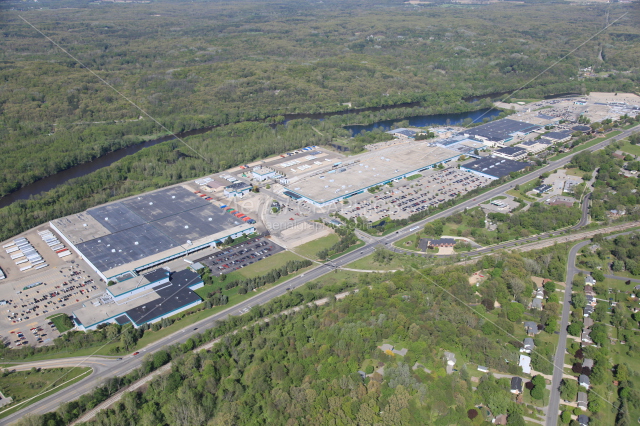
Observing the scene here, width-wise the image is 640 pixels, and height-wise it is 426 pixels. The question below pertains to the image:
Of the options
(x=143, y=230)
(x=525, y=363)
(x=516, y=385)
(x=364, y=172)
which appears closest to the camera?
(x=516, y=385)

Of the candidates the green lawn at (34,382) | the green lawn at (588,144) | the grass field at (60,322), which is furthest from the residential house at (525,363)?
the green lawn at (588,144)

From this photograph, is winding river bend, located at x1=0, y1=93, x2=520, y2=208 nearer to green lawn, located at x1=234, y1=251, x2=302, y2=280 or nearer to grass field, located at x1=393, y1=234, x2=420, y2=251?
green lawn, located at x1=234, y1=251, x2=302, y2=280

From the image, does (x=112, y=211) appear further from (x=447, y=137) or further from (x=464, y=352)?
(x=447, y=137)

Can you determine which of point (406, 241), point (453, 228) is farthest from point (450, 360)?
point (453, 228)

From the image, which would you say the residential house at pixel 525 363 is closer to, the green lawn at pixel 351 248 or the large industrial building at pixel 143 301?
the green lawn at pixel 351 248

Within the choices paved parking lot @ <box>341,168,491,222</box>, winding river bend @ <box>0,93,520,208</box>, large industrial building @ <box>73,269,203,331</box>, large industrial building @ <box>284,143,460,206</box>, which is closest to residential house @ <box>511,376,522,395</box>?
large industrial building @ <box>73,269,203,331</box>

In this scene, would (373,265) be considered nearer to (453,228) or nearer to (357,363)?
(453,228)

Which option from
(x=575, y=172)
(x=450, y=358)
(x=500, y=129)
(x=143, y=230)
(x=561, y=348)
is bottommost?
(x=575, y=172)
